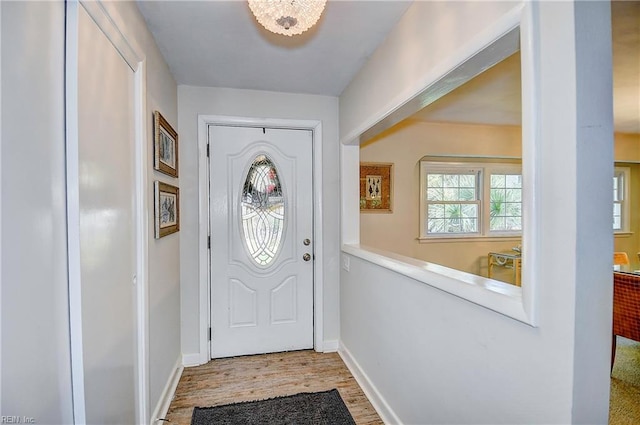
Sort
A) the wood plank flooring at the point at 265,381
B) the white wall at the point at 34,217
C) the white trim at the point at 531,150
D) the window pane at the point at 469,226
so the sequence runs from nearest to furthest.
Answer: the white wall at the point at 34,217 < the white trim at the point at 531,150 < the wood plank flooring at the point at 265,381 < the window pane at the point at 469,226

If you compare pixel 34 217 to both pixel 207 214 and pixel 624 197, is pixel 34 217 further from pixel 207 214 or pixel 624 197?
pixel 624 197

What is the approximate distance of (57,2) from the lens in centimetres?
99

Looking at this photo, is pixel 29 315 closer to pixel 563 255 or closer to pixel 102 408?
pixel 102 408

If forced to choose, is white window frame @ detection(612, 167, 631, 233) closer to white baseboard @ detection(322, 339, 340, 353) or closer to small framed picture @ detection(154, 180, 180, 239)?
white baseboard @ detection(322, 339, 340, 353)

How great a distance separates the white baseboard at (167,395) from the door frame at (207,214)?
0.84 feet

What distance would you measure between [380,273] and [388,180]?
1.78 m

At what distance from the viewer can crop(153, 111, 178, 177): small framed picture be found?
6.15 feet

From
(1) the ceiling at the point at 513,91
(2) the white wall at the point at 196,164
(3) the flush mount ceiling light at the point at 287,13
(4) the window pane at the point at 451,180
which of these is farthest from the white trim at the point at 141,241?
(4) the window pane at the point at 451,180

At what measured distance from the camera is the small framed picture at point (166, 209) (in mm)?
1884

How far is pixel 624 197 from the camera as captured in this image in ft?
15.9

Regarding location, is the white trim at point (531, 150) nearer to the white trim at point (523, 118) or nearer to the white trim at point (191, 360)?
the white trim at point (523, 118)

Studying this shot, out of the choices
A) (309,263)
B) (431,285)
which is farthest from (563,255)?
(309,263)

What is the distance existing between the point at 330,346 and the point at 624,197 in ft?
16.9

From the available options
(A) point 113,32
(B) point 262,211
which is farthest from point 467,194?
(A) point 113,32
